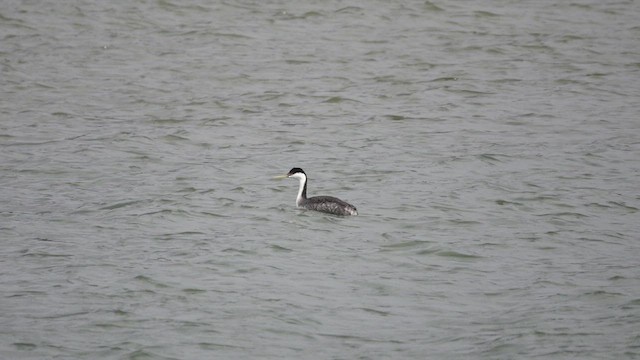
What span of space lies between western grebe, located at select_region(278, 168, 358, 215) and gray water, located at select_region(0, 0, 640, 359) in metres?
0.17

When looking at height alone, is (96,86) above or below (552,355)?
below

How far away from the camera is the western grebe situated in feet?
47.1

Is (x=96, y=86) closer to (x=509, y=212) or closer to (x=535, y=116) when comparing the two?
(x=535, y=116)

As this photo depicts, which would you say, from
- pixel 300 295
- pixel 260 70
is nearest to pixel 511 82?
pixel 260 70

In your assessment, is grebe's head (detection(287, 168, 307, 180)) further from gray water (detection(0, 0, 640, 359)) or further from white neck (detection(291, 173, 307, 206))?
gray water (detection(0, 0, 640, 359))

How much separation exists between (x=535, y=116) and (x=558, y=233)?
677 cm

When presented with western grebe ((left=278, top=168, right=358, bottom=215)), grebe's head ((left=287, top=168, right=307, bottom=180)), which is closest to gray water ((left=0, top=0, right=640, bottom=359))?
western grebe ((left=278, top=168, right=358, bottom=215))

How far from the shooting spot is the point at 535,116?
66.5 feet

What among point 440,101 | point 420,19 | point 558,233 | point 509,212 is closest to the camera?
point 558,233

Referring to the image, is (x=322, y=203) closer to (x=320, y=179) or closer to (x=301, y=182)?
(x=301, y=182)

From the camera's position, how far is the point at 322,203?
1462 centimetres

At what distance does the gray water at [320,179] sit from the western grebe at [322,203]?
169mm

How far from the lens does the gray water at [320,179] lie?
10328mm

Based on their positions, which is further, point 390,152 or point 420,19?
point 420,19
